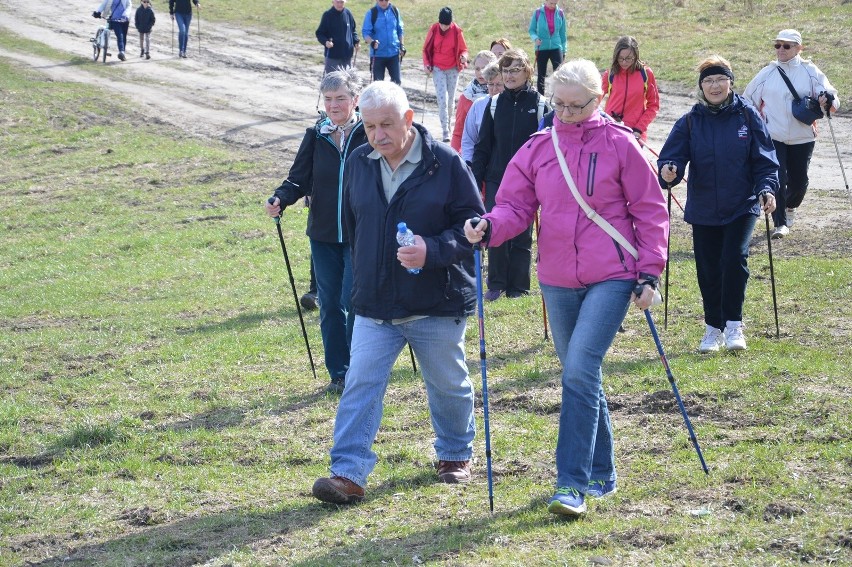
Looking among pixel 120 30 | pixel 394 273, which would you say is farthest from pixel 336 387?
pixel 120 30

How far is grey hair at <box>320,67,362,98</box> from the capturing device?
27.5 ft

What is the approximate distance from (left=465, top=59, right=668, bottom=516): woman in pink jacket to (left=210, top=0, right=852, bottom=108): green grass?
16562 millimetres

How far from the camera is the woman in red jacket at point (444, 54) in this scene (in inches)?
803

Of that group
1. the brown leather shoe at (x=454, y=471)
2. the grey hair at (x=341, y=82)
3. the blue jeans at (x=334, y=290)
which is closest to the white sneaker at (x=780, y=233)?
the blue jeans at (x=334, y=290)

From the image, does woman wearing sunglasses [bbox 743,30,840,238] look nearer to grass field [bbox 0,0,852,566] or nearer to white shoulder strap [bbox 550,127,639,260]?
grass field [bbox 0,0,852,566]

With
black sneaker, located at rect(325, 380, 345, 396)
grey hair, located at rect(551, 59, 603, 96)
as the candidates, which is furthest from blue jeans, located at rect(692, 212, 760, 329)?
grey hair, located at rect(551, 59, 603, 96)

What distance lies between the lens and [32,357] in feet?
37.4

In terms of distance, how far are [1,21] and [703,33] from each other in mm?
24443

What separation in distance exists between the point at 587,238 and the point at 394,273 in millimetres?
1153

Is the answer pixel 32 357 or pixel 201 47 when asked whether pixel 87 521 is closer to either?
pixel 32 357

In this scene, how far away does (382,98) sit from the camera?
249 inches

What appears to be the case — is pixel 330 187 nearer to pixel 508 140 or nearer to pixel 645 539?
pixel 508 140

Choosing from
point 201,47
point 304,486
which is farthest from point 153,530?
point 201,47

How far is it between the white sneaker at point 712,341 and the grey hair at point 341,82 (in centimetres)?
369
